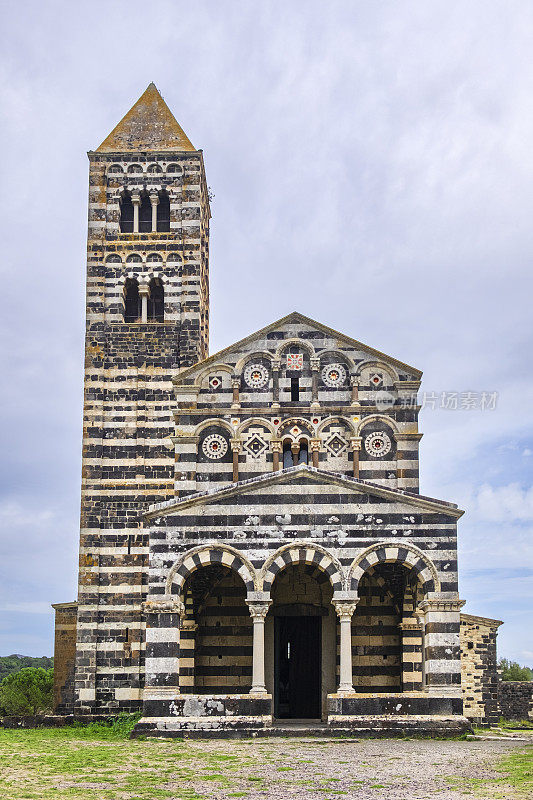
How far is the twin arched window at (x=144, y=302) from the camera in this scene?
3494cm

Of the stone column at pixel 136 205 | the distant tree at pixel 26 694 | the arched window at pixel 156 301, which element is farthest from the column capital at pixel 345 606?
the distant tree at pixel 26 694

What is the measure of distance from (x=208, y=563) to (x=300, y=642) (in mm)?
5945

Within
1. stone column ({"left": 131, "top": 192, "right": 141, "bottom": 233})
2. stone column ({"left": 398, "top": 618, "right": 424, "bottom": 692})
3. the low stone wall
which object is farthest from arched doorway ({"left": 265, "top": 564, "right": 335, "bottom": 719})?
stone column ({"left": 131, "top": 192, "right": 141, "bottom": 233})

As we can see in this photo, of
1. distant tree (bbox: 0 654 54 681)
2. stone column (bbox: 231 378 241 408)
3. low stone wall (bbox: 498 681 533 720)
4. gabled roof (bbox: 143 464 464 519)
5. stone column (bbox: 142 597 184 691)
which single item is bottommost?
distant tree (bbox: 0 654 54 681)

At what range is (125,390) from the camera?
1335 inches

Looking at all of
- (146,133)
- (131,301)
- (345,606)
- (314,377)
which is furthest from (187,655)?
(146,133)

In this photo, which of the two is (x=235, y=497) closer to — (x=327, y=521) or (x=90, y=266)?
(x=327, y=521)

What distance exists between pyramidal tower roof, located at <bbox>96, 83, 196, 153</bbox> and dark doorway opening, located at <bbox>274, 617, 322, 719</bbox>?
18.0m

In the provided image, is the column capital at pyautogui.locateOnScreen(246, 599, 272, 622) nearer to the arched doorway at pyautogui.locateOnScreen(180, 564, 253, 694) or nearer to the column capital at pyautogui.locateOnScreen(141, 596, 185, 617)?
the column capital at pyautogui.locateOnScreen(141, 596, 185, 617)

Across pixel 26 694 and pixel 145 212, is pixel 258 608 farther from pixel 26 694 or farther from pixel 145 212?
pixel 26 694

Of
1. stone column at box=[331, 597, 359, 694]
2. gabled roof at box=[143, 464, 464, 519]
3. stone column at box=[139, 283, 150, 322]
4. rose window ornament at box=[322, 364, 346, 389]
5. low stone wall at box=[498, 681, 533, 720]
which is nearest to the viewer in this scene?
stone column at box=[331, 597, 359, 694]

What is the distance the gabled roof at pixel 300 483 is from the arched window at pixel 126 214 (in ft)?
46.8

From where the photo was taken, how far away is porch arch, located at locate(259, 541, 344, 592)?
24.1 meters

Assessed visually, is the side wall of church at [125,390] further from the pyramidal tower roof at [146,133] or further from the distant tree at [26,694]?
the distant tree at [26,694]
